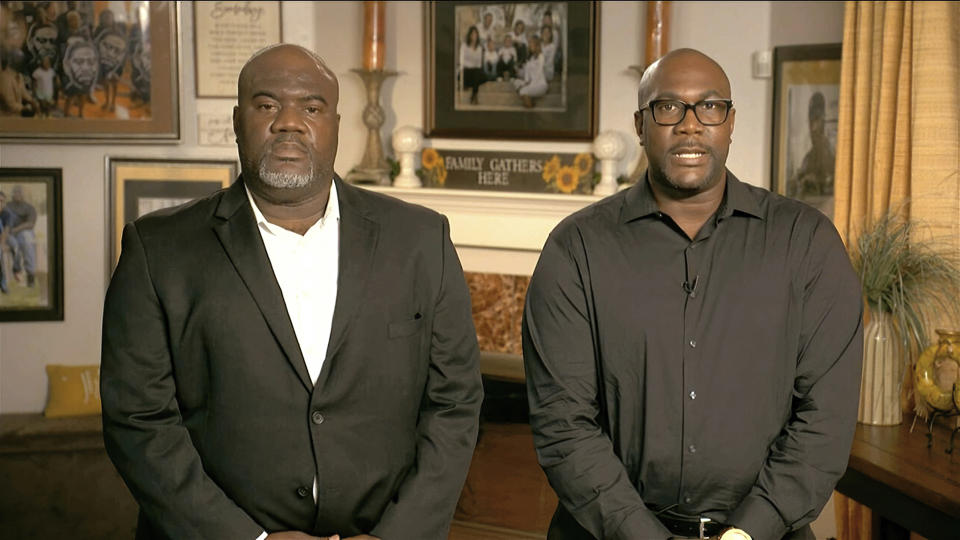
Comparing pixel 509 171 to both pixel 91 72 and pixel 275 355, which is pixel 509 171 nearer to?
pixel 91 72

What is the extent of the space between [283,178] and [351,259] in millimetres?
205

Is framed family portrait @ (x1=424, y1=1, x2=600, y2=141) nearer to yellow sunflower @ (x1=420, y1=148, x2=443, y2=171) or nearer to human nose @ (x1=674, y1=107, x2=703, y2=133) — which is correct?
yellow sunflower @ (x1=420, y1=148, x2=443, y2=171)

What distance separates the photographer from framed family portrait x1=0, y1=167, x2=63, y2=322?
4.88 m

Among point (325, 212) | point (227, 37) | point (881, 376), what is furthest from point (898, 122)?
point (227, 37)

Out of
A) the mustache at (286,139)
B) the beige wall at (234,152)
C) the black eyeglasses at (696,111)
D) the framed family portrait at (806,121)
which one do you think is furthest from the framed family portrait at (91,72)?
the black eyeglasses at (696,111)

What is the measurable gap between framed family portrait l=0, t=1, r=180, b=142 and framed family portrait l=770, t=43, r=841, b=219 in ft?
8.94

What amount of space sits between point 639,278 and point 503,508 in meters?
1.88

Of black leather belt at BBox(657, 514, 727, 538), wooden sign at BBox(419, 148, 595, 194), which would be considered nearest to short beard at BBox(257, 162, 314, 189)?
black leather belt at BBox(657, 514, 727, 538)

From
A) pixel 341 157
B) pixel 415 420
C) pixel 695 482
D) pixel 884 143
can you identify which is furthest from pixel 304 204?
pixel 341 157

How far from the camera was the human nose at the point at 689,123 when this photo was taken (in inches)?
85.4

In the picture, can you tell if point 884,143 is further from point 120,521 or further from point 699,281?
point 120,521

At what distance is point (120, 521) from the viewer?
4398 mm

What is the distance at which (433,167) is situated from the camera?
5.86 m

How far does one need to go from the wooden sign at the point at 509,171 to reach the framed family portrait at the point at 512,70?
0.34ft
